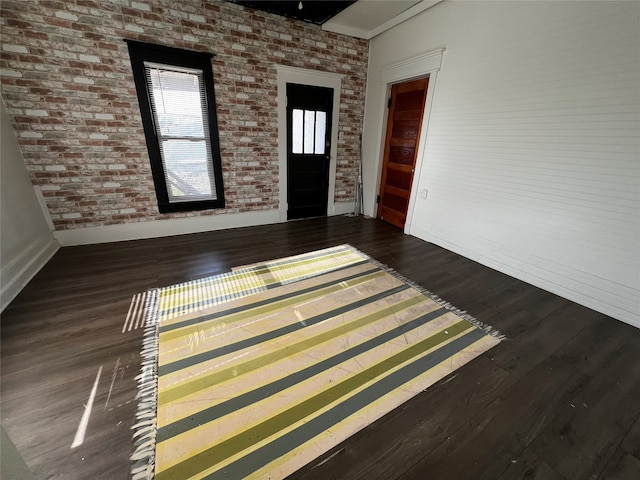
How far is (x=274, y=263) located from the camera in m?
3.13

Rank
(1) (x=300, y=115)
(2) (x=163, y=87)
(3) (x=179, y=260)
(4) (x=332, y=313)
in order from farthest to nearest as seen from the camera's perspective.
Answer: (1) (x=300, y=115) → (2) (x=163, y=87) → (3) (x=179, y=260) → (4) (x=332, y=313)

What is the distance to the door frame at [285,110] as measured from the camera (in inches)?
154

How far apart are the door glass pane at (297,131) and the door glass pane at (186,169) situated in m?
1.37

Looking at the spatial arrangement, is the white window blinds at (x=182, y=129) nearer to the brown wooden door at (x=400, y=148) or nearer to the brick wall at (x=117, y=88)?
the brick wall at (x=117, y=88)

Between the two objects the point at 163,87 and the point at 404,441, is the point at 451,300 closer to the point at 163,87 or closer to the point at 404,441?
the point at 404,441

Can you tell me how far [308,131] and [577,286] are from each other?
3.97 m

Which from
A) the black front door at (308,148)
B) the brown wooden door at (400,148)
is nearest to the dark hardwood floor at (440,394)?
the brown wooden door at (400,148)

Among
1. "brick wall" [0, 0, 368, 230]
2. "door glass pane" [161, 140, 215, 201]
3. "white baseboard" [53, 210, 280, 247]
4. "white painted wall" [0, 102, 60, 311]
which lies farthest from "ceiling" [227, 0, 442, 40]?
"white painted wall" [0, 102, 60, 311]

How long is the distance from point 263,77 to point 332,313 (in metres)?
3.50

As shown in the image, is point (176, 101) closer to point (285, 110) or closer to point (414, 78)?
point (285, 110)

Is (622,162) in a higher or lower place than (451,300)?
higher

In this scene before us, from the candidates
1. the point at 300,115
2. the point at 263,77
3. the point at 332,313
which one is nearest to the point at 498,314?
the point at 332,313

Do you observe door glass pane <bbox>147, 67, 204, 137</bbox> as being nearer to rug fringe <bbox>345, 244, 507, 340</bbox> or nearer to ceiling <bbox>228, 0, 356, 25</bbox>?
ceiling <bbox>228, 0, 356, 25</bbox>

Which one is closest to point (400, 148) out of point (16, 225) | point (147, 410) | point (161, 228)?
point (161, 228)
